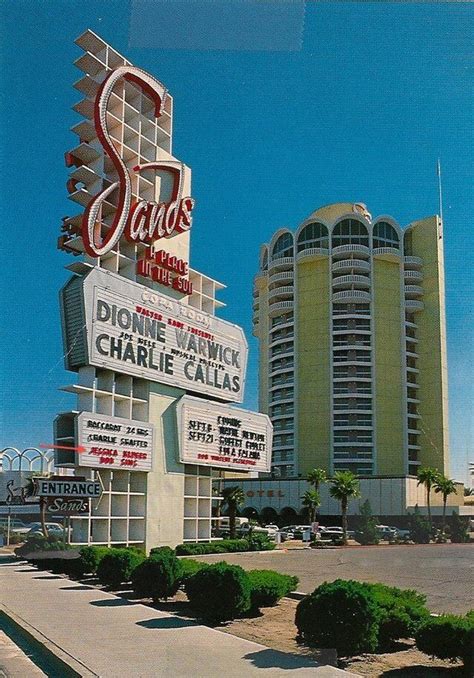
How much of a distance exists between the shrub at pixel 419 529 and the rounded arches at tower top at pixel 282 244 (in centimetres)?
4140

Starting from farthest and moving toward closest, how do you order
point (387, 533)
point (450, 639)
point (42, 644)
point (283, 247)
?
point (283, 247)
point (387, 533)
point (42, 644)
point (450, 639)

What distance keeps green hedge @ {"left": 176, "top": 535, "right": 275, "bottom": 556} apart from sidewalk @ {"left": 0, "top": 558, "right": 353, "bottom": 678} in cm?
1769

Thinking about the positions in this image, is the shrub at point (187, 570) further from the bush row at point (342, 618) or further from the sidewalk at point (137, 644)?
the bush row at point (342, 618)

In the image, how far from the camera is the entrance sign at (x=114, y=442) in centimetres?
3016

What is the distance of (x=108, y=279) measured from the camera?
3164 cm

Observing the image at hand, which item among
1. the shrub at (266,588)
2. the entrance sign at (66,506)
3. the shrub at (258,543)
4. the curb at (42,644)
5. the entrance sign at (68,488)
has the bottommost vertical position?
the shrub at (258,543)

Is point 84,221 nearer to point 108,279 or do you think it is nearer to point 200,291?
point 108,279

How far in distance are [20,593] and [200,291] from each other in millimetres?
22947

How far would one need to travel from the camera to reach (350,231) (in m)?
102

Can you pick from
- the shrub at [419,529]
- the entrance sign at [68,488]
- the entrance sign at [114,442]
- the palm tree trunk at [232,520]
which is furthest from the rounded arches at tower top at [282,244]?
the entrance sign at [68,488]

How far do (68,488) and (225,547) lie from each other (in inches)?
542

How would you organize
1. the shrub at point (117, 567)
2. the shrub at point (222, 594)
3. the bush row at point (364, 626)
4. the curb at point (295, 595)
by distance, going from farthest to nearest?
the shrub at point (117, 567), the curb at point (295, 595), the shrub at point (222, 594), the bush row at point (364, 626)

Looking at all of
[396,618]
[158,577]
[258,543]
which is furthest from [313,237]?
[396,618]

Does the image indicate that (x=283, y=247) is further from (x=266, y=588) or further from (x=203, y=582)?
(x=203, y=582)
